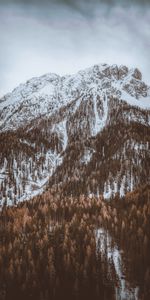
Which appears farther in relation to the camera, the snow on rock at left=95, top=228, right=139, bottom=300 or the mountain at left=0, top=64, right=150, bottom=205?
the mountain at left=0, top=64, right=150, bottom=205

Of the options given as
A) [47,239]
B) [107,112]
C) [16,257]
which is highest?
[107,112]

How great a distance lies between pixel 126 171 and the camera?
281 feet

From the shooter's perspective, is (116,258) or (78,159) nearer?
(116,258)

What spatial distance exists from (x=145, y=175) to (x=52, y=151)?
169ft

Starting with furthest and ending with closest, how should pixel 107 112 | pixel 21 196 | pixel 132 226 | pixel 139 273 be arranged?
1. pixel 107 112
2. pixel 21 196
3. pixel 132 226
4. pixel 139 273

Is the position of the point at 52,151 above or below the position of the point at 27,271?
above

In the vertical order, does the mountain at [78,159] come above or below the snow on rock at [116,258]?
above

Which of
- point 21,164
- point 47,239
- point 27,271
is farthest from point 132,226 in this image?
point 21,164

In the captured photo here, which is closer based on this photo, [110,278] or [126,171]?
[110,278]

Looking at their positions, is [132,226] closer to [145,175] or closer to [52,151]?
[145,175]

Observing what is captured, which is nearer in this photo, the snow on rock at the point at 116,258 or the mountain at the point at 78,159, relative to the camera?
the snow on rock at the point at 116,258

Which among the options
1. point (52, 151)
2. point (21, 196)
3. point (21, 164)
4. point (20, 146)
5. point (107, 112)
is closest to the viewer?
point (21, 196)

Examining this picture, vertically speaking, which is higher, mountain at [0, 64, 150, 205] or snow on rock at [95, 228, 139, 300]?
mountain at [0, 64, 150, 205]

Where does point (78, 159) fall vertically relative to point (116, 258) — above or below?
above
